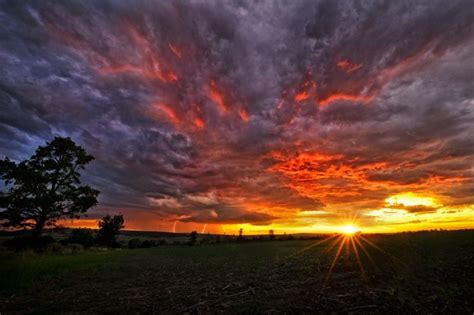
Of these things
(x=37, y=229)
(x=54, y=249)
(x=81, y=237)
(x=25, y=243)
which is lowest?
(x=54, y=249)

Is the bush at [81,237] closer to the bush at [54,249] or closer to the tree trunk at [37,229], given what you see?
the bush at [54,249]

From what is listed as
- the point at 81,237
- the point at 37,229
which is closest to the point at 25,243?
the point at 37,229

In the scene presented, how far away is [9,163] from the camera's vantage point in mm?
39281

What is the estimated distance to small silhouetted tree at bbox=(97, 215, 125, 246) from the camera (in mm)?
97756

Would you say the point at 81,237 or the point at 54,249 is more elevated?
the point at 81,237

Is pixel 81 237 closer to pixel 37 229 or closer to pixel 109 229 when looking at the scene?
pixel 109 229

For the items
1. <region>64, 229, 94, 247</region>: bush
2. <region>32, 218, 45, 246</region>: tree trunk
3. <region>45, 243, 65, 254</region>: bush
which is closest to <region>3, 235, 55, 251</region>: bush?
<region>32, 218, 45, 246</region>: tree trunk

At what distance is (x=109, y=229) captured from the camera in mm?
101312

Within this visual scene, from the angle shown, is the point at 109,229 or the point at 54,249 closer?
the point at 54,249

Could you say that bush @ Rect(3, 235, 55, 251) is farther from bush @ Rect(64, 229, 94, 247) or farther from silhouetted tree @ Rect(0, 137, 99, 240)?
bush @ Rect(64, 229, 94, 247)

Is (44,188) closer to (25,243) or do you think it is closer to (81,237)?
(25,243)

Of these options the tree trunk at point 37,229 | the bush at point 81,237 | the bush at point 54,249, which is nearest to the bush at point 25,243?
the tree trunk at point 37,229

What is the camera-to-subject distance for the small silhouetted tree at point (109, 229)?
97.8 metres

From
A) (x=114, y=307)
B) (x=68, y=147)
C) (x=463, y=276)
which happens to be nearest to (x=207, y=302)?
(x=114, y=307)
